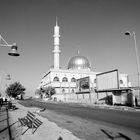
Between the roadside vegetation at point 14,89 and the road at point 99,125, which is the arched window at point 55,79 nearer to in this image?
the roadside vegetation at point 14,89

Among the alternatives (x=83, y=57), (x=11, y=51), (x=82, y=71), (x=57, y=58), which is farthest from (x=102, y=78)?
(x=83, y=57)

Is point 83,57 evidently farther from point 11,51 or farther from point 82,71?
point 11,51

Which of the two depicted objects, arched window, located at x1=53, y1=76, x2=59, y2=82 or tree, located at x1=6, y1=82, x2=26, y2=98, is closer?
tree, located at x1=6, y1=82, x2=26, y2=98

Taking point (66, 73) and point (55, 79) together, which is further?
point (66, 73)

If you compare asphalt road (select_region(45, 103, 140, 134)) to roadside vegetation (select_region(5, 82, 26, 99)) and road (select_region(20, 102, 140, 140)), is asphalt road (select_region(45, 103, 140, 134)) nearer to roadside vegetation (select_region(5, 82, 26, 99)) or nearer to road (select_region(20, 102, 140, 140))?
road (select_region(20, 102, 140, 140))

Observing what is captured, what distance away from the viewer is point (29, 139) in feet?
22.0

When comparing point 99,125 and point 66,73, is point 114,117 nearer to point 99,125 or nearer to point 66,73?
point 99,125

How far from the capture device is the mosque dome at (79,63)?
88.5m

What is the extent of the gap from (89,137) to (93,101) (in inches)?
1272

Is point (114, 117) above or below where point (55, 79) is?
below

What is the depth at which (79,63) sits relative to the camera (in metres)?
88.9

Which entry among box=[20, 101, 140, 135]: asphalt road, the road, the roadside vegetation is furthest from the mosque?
the road

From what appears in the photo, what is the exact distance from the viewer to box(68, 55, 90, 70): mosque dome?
8850 cm

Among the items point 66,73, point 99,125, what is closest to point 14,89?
point 66,73
